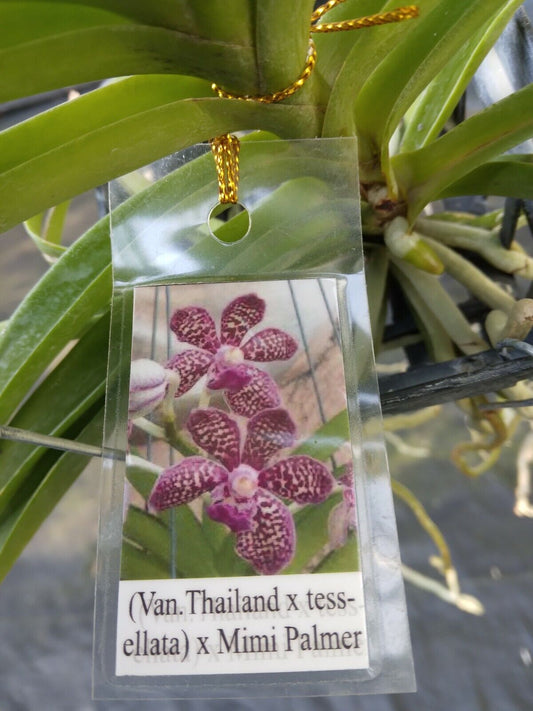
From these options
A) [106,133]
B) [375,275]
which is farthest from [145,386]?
[375,275]

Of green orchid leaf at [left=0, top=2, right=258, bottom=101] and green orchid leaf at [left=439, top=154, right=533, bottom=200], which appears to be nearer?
green orchid leaf at [left=0, top=2, right=258, bottom=101]

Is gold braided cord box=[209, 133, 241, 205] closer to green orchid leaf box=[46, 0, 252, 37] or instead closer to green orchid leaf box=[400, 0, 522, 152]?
green orchid leaf box=[46, 0, 252, 37]

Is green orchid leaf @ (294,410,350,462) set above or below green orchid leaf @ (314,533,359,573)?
above

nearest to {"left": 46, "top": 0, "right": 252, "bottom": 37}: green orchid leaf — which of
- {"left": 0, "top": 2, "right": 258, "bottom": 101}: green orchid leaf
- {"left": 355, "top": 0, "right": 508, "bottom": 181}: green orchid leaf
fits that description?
{"left": 0, "top": 2, "right": 258, "bottom": 101}: green orchid leaf

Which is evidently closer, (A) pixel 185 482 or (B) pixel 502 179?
(A) pixel 185 482

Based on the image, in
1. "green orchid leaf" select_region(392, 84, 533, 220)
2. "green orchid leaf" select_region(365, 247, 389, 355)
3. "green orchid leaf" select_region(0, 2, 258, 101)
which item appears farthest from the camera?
"green orchid leaf" select_region(365, 247, 389, 355)

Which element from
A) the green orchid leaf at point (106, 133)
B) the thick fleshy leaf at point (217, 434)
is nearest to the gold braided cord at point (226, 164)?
the green orchid leaf at point (106, 133)

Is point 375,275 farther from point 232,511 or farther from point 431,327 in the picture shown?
point 232,511

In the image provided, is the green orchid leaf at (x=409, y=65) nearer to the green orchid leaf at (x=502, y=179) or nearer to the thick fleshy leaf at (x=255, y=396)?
the green orchid leaf at (x=502, y=179)
